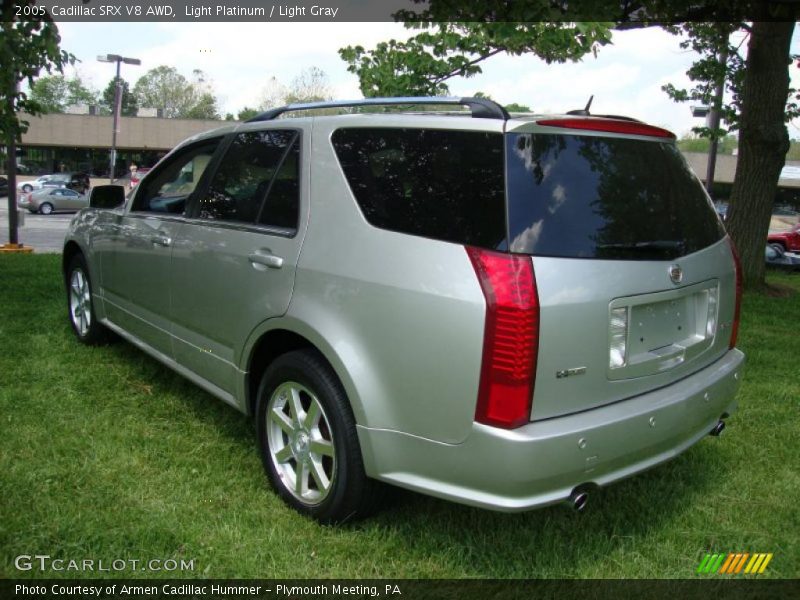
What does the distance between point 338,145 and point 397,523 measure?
A: 168cm

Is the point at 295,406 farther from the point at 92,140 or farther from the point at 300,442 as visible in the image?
the point at 92,140

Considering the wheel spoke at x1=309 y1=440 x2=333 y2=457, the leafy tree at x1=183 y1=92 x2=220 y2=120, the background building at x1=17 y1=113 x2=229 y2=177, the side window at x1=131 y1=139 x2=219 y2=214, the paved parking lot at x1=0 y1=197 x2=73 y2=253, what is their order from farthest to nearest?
the leafy tree at x1=183 y1=92 x2=220 y2=120 < the background building at x1=17 y1=113 x2=229 y2=177 < the paved parking lot at x1=0 y1=197 x2=73 y2=253 < the side window at x1=131 y1=139 x2=219 y2=214 < the wheel spoke at x1=309 y1=440 x2=333 y2=457

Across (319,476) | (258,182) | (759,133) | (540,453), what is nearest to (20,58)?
(258,182)

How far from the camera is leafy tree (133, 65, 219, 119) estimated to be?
83.1 meters

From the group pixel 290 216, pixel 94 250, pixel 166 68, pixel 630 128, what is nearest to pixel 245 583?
pixel 290 216

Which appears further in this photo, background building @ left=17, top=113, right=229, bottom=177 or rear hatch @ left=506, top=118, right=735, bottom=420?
background building @ left=17, top=113, right=229, bottom=177

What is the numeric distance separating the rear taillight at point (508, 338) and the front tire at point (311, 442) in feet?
2.21

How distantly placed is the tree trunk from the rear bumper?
26.4ft

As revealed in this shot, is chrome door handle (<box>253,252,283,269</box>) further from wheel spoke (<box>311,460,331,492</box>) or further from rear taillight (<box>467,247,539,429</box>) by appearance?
rear taillight (<box>467,247,539,429</box>)

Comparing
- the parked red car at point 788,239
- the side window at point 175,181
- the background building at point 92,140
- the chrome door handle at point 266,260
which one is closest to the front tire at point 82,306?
the side window at point 175,181

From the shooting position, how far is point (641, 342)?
2.67 m

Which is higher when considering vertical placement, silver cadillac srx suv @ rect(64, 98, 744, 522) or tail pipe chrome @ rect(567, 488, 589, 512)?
silver cadillac srx suv @ rect(64, 98, 744, 522)

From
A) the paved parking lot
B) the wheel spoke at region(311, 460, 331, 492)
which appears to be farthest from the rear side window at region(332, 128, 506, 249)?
the paved parking lot

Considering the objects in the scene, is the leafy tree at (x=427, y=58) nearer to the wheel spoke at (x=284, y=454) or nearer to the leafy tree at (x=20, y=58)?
the leafy tree at (x=20, y=58)
